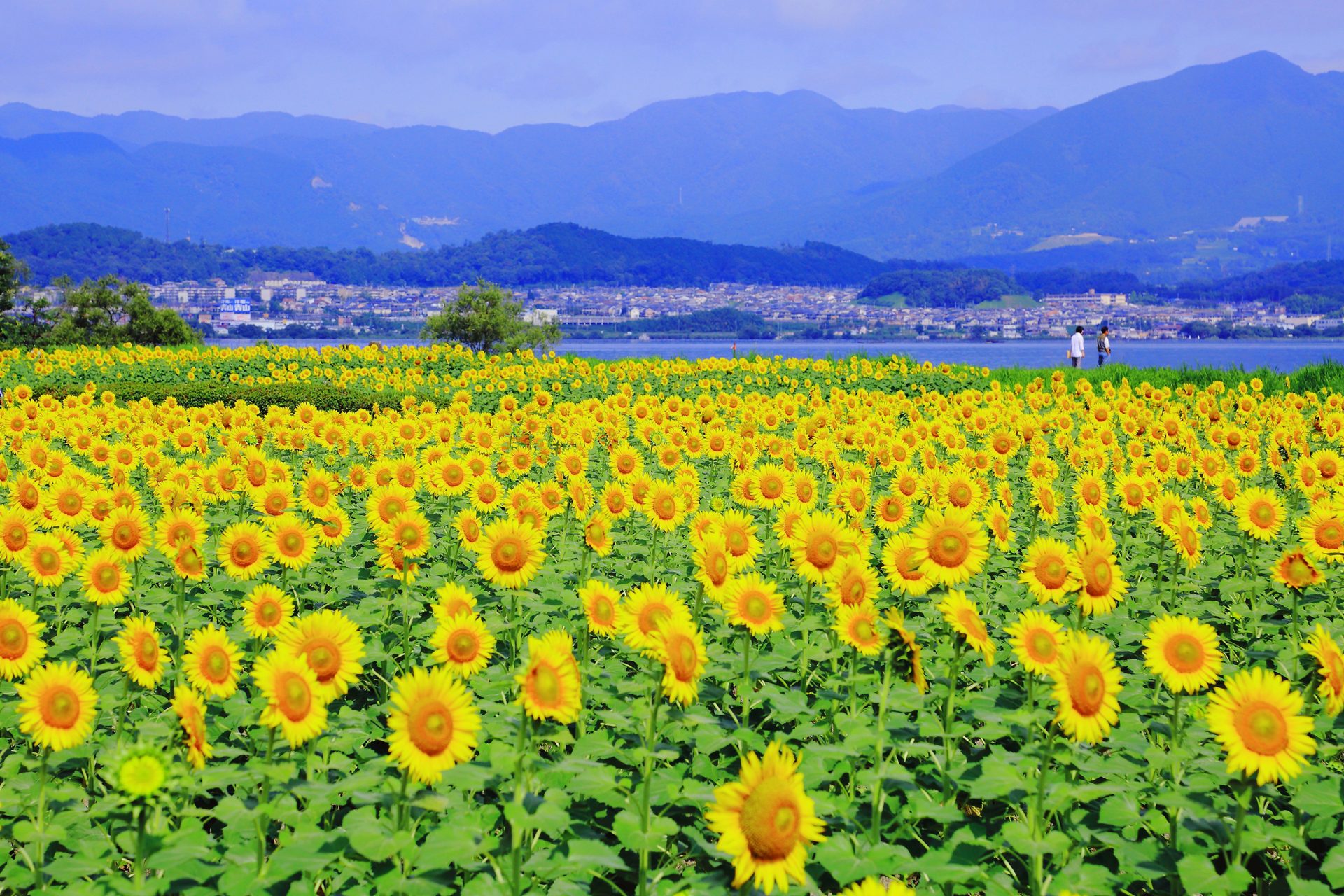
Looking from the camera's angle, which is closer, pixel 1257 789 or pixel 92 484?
pixel 1257 789

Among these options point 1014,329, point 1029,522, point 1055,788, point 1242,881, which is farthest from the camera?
point 1014,329

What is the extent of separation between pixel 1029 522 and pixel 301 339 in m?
123

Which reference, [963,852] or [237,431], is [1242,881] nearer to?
[963,852]

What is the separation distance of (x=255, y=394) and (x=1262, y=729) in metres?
21.2

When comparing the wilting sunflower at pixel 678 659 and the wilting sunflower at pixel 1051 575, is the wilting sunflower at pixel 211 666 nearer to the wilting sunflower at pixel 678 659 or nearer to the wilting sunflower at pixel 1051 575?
the wilting sunflower at pixel 678 659

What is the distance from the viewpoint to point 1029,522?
857 cm

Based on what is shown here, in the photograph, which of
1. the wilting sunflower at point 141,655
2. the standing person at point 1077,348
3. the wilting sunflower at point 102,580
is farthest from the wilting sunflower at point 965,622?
the standing person at point 1077,348

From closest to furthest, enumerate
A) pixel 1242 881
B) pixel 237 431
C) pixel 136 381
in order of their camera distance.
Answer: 1. pixel 1242 881
2. pixel 237 431
3. pixel 136 381

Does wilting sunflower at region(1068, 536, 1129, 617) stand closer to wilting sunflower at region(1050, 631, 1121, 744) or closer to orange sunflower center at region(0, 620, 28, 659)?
wilting sunflower at region(1050, 631, 1121, 744)

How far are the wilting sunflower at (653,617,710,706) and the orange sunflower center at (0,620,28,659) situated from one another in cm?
266

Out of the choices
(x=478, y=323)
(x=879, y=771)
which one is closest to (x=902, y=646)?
(x=879, y=771)

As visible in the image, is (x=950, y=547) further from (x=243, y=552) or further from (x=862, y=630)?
(x=243, y=552)

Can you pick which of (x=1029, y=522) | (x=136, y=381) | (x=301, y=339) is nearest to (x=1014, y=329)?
(x=301, y=339)

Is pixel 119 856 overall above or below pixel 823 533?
below
